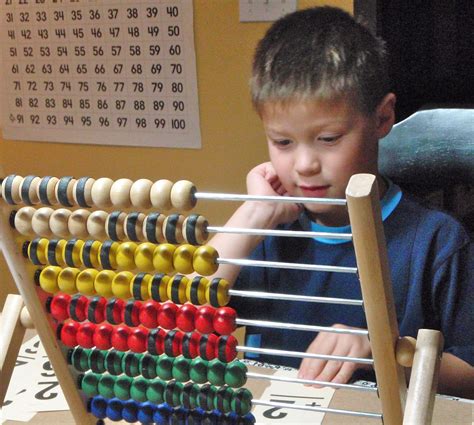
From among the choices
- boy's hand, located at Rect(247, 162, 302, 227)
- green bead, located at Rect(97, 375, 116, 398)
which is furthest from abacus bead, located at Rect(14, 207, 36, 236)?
boy's hand, located at Rect(247, 162, 302, 227)

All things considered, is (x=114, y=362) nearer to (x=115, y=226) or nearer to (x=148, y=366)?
(x=148, y=366)

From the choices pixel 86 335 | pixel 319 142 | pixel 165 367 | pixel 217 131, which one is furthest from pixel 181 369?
pixel 217 131

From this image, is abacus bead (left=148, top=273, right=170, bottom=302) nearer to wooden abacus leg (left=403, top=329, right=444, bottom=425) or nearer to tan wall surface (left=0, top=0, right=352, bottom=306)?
wooden abacus leg (left=403, top=329, right=444, bottom=425)

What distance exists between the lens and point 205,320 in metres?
0.81

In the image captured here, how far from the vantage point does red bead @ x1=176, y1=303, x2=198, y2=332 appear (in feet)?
2.66

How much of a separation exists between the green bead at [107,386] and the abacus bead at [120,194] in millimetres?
227

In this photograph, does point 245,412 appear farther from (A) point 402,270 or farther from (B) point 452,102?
(B) point 452,102

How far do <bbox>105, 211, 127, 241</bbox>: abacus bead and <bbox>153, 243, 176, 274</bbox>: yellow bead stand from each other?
4 cm

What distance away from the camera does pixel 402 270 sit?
1197mm

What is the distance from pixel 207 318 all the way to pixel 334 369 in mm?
253

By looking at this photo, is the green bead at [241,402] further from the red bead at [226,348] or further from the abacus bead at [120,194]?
the abacus bead at [120,194]

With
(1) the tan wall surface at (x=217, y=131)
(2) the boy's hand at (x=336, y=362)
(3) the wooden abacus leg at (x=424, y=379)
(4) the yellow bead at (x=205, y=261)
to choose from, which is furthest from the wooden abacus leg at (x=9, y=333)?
(1) the tan wall surface at (x=217, y=131)

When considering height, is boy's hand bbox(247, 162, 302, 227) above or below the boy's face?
below

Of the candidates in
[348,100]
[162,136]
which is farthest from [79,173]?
[348,100]
